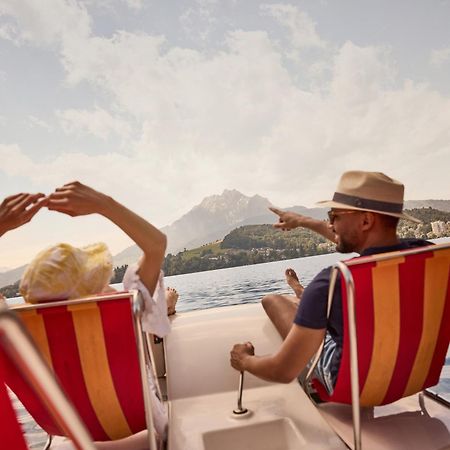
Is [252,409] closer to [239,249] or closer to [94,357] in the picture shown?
[94,357]

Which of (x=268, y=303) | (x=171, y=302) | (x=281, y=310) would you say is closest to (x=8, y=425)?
(x=281, y=310)

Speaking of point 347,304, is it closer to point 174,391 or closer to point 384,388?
point 384,388

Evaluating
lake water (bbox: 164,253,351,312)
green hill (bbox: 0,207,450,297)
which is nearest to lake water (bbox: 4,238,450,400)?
lake water (bbox: 164,253,351,312)

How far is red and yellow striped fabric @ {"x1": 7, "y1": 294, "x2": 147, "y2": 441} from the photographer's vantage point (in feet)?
5.00

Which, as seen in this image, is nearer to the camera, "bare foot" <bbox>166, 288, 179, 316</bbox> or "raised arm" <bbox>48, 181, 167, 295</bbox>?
"raised arm" <bbox>48, 181, 167, 295</bbox>

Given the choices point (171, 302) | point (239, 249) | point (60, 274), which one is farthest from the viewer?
point (239, 249)

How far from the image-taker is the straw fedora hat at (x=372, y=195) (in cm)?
217

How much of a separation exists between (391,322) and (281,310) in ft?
3.93

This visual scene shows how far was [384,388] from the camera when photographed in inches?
74.8

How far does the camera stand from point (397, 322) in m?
1.78

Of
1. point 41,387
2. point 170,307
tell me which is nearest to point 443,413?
point 170,307

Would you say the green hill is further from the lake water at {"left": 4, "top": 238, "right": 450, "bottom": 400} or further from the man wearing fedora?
the man wearing fedora

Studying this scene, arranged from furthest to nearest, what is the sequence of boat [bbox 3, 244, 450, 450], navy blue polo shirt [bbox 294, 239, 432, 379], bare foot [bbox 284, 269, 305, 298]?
bare foot [bbox 284, 269, 305, 298], boat [bbox 3, 244, 450, 450], navy blue polo shirt [bbox 294, 239, 432, 379]

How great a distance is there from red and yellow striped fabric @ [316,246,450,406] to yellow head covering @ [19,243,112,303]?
92 centimetres
